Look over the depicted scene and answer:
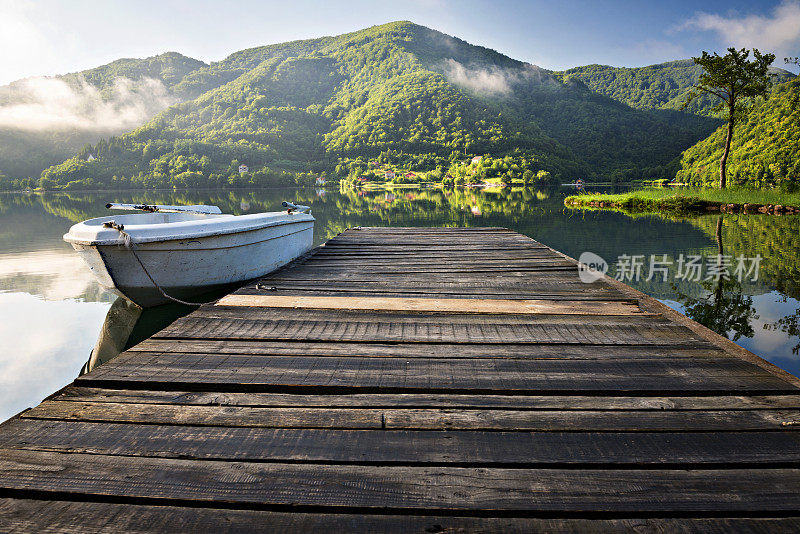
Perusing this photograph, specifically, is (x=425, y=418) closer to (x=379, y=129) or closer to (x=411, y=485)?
(x=411, y=485)

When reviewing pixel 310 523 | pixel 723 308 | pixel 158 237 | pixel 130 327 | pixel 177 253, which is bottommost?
pixel 130 327

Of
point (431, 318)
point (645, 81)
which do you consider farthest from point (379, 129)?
point (645, 81)

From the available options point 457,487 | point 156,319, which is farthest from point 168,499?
point 156,319

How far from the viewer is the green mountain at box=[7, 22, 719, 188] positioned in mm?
72000

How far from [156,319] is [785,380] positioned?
18.9 feet

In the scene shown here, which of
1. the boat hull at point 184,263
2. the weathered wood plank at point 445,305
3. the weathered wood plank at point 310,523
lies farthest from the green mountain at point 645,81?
the weathered wood plank at point 310,523

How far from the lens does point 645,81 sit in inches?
4732

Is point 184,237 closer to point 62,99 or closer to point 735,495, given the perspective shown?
point 735,495

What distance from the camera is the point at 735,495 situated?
1.36 meters

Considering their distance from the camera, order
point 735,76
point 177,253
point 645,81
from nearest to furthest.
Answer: point 177,253 < point 735,76 < point 645,81

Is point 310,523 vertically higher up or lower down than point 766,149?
lower down

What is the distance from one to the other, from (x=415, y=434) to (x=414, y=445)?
0.08m

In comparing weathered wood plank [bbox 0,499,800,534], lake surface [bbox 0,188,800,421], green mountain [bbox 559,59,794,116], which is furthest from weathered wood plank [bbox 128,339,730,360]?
green mountain [bbox 559,59,794,116]

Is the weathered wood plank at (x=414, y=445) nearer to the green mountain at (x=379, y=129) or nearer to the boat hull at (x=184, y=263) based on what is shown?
the boat hull at (x=184, y=263)
